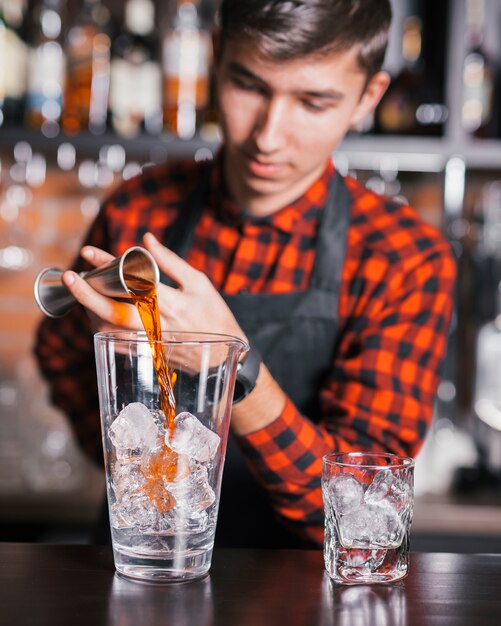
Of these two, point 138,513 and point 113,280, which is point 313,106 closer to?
point 113,280

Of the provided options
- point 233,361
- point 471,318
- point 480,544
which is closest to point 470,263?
point 471,318

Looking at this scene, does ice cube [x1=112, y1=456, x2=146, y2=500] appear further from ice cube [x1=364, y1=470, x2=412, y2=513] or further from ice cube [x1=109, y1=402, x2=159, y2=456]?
ice cube [x1=364, y1=470, x2=412, y2=513]

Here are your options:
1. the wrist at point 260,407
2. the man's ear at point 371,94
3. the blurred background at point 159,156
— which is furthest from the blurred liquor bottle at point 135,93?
the wrist at point 260,407

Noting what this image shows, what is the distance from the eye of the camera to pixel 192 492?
2.39 feet

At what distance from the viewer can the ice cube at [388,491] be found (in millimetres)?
787

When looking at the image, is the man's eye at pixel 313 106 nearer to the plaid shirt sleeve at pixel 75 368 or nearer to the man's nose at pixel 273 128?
the man's nose at pixel 273 128

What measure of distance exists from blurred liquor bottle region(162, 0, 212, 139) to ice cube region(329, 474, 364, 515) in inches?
63.9

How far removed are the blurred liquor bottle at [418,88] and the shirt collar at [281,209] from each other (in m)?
0.94

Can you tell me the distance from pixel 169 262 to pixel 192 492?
0.30m

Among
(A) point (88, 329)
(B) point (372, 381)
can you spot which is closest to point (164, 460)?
(B) point (372, 381)

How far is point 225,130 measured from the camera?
1.35 m

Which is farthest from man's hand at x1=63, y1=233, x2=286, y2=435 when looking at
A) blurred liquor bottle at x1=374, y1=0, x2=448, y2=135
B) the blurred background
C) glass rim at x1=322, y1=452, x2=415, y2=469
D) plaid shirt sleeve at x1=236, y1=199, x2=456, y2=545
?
blurred liquor bottle at x1=374, y1=0, x2=448, y2=135

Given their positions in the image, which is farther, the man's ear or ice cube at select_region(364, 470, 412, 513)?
the man's ear

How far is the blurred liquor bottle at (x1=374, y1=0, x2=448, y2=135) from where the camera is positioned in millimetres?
2375
